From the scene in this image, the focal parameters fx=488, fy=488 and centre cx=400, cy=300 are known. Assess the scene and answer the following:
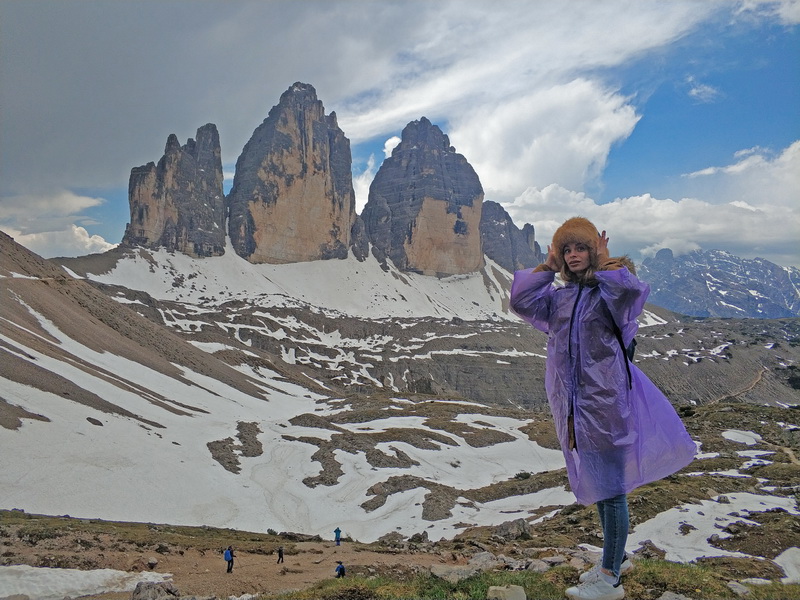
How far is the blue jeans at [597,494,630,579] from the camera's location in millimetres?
4918

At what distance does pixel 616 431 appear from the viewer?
4.75 metres

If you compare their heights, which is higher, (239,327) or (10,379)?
(239,327)

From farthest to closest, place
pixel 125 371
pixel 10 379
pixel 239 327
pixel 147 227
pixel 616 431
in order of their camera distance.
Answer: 1. pixel 147 227
2. pixel 239 327
3. pixel 125 371
4. pixel 10 379
5. pixel 616 431

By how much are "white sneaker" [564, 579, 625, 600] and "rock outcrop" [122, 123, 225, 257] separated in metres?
175

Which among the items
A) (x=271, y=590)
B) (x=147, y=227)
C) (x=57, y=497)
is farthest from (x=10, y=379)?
(x=147, y=227)

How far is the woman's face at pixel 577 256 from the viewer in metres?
5.05

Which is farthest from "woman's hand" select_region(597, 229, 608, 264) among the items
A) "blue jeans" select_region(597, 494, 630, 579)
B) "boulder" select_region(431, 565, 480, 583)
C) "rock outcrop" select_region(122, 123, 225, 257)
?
"rock outcrop" select_region(122, 123, 225, 257)

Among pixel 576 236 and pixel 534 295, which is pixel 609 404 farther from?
pixel 576 236

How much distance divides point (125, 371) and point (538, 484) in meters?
39.9

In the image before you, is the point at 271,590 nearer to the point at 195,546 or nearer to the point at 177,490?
the point at 195,546

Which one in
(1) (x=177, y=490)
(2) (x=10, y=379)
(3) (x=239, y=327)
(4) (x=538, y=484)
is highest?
(3) (x=239, y=327)

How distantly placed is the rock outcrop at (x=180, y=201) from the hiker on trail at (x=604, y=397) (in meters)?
175

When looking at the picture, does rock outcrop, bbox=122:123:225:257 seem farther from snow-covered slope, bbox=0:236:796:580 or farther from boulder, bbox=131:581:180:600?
boulder, bbox=131:581:180:600

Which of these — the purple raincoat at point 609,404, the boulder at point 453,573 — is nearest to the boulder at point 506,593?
the purple raincoat at point 609,404
